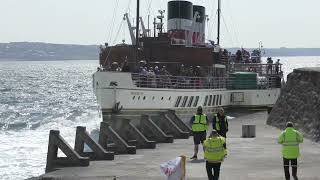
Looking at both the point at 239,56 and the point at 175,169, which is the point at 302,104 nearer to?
the point at 175,169

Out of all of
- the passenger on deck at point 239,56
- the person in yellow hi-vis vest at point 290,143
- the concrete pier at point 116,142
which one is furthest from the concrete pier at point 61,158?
the passenger on deck at point 239,56

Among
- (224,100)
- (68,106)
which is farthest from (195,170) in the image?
(68,106)

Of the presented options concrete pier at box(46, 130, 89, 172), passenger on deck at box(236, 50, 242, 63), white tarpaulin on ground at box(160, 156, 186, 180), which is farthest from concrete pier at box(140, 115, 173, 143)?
passenger on deck at box(236, 50, 242, 63)

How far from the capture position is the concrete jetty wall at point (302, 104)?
25125 millimetres

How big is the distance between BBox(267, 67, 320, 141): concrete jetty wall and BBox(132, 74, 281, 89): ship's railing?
21.5 ft

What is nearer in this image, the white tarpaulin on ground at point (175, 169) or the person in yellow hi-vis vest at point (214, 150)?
the white tarpaulin on ground at point (175, 169)

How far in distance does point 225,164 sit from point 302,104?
9964mm

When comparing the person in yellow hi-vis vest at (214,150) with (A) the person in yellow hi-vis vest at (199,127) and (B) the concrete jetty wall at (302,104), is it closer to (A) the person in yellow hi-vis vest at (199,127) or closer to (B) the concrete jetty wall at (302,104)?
(A) the person in yellow hi-vis vest at (199,127)

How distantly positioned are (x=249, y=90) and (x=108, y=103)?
49.3ft

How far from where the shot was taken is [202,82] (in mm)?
38781

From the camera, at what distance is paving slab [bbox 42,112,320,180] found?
1634cm

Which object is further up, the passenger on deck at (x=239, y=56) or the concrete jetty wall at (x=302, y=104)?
the passenger on deck at (x=239, y=56)

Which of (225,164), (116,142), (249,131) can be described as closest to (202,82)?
(249,131)

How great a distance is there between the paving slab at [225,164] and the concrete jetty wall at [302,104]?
4.33ft
